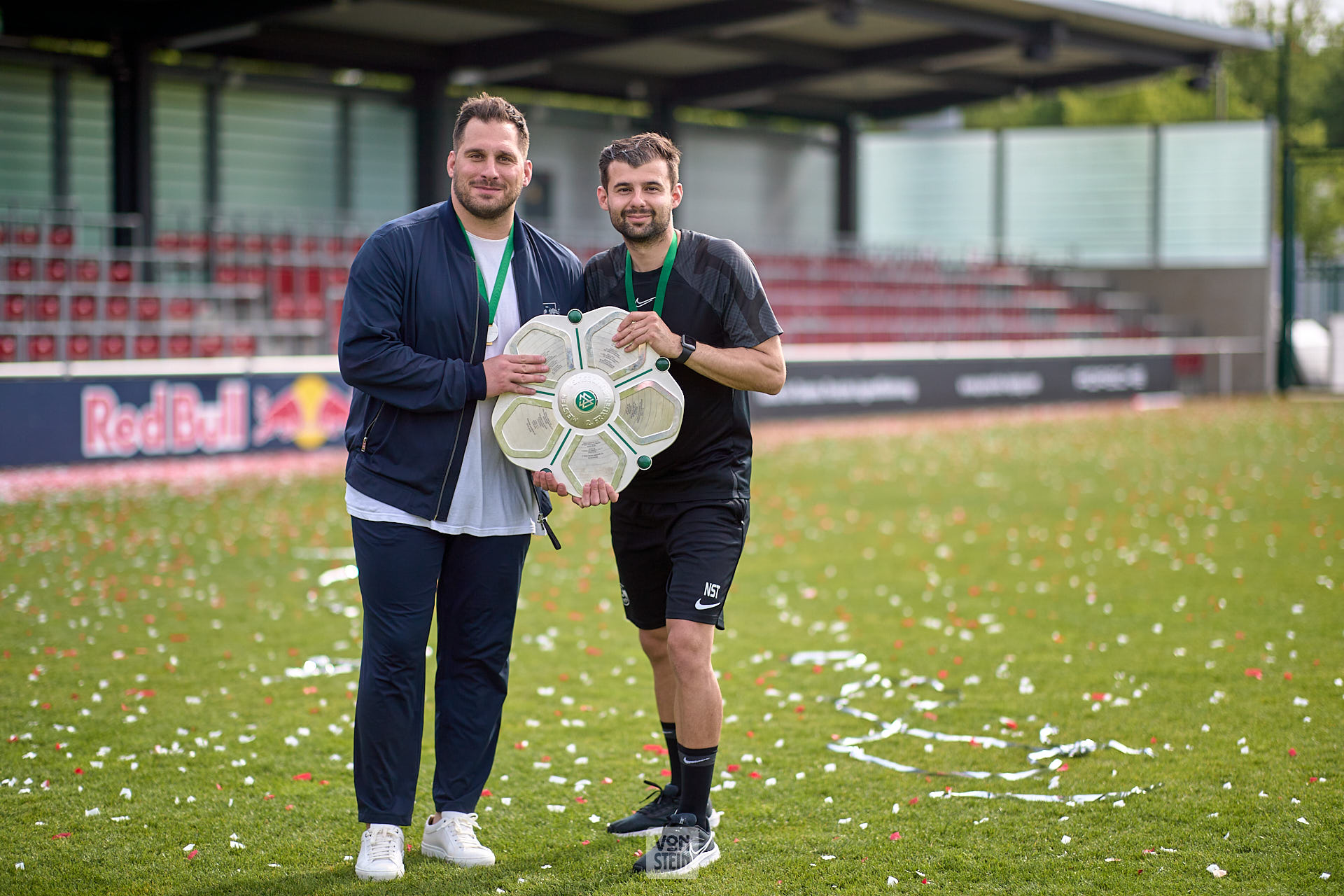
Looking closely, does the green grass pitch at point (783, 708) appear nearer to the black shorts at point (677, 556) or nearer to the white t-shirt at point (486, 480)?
the black shorts at point (677, 556)

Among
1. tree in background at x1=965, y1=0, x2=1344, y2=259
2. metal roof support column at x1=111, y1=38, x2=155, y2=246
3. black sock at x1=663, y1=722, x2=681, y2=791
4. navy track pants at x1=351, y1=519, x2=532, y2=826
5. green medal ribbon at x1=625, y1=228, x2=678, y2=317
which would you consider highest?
tree in background at x1=965, y1=0, x2=1344, y2=259

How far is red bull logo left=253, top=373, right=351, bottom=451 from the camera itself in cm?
1523

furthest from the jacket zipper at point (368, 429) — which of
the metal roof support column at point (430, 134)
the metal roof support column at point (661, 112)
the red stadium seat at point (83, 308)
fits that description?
the metal roof support column at point (661, 112)

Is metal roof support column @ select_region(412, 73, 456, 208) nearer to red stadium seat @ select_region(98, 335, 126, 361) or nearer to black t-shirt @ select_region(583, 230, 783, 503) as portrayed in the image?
red stadium seat @ select_region(98, 335, 126, 361)

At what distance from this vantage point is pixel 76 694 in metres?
5.78

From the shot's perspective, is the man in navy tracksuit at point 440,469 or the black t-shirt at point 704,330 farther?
the black t-shirt at point 704,330

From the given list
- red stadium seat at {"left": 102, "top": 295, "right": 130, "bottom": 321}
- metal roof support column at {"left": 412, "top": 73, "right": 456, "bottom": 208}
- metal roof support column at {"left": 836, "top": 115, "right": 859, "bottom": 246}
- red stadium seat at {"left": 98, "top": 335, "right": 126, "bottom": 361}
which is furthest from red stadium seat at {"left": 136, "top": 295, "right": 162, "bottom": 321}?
metal roof support column at {"left": 836, "top": 115, "right": 859, "bottom": 246}

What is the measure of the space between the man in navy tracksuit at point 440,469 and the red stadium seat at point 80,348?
1265cm

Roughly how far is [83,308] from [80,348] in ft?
4.64

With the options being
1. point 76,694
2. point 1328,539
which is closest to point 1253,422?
point 1328,539

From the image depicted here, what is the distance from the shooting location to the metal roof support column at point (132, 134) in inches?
755

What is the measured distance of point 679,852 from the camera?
3.82 m

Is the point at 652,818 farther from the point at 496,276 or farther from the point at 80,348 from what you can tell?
the point at 80,348

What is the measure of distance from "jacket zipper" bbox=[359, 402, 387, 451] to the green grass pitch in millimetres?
1229
